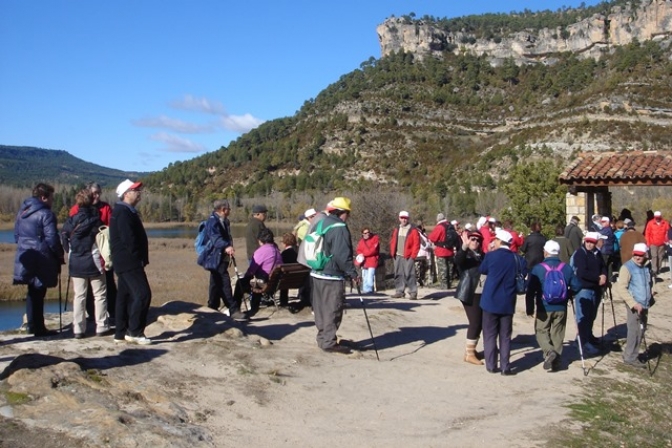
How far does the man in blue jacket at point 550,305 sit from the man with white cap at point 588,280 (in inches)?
38.9

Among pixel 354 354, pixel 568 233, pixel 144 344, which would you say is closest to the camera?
pixel 144 344

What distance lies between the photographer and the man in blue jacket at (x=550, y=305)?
8.51 m

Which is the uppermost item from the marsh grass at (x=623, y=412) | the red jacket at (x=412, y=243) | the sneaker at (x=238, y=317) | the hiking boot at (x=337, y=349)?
the red jacket at (x=412, y=243)

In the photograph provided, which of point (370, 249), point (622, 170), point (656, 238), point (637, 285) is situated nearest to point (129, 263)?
point (637, 285)

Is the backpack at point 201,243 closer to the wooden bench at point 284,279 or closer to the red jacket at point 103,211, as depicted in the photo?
the wooden bench at point 284,279

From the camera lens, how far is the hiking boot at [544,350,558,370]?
862cm

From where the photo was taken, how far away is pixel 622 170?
18.5 meters

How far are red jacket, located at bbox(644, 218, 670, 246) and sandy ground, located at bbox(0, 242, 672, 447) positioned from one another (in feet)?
27.2

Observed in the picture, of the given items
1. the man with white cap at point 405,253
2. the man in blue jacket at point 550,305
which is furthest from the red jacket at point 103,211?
the man with white cap at point 405,253

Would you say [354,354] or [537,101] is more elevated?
[537,101]

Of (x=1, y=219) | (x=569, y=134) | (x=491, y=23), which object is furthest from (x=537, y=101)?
(x=1, y=219)

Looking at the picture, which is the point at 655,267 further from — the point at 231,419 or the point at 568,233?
the point at 231,419

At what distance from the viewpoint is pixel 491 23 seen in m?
135

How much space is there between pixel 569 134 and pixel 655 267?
169ft
